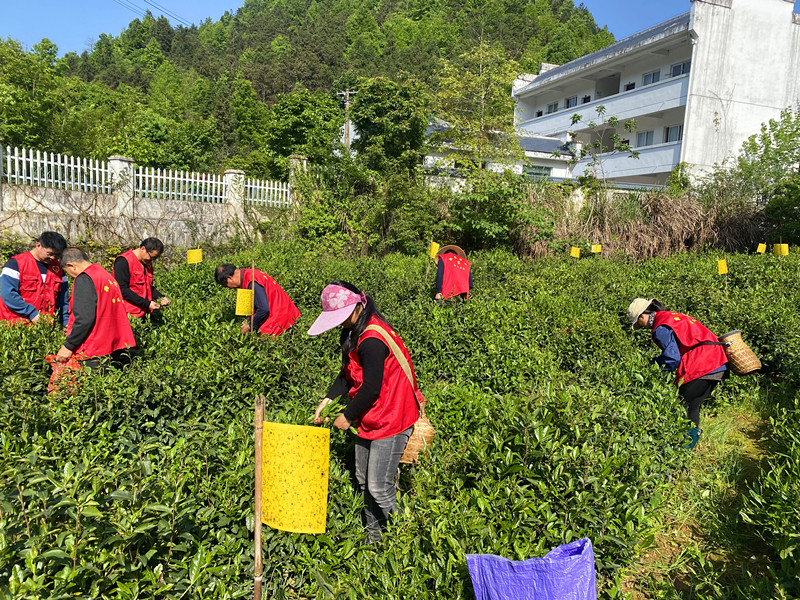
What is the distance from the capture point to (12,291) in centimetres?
488

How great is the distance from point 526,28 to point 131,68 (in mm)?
44373

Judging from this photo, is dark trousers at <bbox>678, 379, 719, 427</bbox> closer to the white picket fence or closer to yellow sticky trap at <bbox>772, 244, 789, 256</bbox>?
yellow sticky trap at <bbox>772, 244, 789, 256</bbox>

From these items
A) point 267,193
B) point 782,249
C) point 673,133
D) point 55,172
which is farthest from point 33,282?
point 673,133

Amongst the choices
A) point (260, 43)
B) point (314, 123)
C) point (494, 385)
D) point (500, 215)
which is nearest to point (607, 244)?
point (500, 215)

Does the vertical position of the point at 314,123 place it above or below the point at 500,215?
above

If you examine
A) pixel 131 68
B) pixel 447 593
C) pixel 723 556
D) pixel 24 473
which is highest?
pixel 131 68

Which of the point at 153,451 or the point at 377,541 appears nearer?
the point at 377,541

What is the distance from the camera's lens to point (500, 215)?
13938mm

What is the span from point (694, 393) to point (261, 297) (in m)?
3.87

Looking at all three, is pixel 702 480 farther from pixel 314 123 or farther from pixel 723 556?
pixel 314 123

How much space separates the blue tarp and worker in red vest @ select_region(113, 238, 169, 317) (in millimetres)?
4333

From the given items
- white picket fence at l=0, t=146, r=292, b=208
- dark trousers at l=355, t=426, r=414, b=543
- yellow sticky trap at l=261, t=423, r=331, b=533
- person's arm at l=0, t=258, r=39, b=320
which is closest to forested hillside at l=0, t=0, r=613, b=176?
white picket fence at l=0, t=146, r=292, b=208

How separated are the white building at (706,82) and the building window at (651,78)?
5 cm

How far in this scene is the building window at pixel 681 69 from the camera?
23.5m
